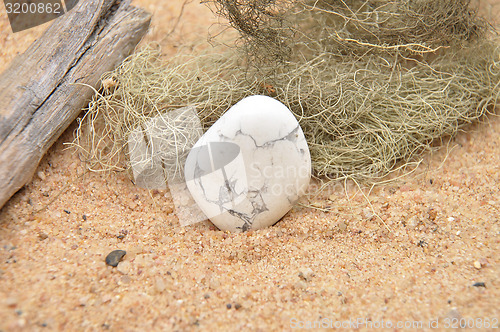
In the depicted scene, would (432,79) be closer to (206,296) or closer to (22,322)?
(206,296)

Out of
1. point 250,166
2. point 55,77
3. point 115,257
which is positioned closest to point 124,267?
point 115,257

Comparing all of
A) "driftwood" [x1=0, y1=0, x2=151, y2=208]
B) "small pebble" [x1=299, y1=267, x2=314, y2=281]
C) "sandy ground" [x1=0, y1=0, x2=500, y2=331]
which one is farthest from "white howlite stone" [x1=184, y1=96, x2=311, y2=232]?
"driftwood" [x1=0, y1=0, x2=151, y2=208]

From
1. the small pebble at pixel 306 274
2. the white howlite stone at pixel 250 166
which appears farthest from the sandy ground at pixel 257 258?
the white howlite stone at pixel 250 166

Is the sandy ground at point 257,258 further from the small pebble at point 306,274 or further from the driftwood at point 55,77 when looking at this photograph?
the driftwood at point 55,77

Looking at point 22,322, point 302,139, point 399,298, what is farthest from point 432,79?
point 22,322

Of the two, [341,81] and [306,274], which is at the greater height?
[341,81]

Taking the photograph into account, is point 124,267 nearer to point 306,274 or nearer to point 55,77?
point 306,274
